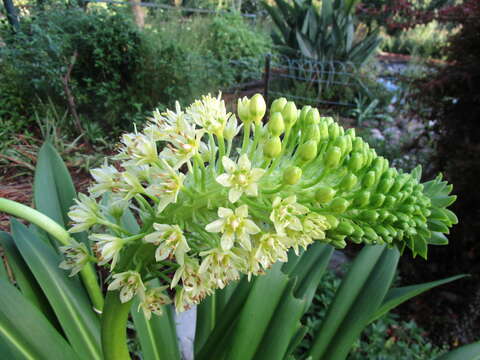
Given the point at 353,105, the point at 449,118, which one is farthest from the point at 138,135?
the point at 353,105

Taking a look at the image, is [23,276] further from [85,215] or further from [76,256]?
[85,215]

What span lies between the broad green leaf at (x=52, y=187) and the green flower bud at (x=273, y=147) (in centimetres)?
148

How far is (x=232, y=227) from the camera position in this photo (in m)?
1.01

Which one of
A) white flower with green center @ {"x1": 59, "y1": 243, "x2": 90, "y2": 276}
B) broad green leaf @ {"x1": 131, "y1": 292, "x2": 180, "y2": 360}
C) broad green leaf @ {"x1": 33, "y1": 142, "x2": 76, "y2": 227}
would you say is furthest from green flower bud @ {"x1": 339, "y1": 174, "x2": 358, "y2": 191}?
broad green leaf @ {"x1": 33, "y1": 142, "x2": 76, "y2": 227}

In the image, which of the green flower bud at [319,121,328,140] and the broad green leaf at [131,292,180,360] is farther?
the broad green leaf at [131,292,180,360]

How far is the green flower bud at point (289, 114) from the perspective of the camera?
3.79 ft

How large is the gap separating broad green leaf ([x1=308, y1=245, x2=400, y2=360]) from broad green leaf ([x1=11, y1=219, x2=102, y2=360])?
1.30 metres

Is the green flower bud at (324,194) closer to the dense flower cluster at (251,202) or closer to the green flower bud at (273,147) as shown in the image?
the dense flower cluster at (251,202)

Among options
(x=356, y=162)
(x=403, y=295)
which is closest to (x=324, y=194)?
(x=356, y=162)

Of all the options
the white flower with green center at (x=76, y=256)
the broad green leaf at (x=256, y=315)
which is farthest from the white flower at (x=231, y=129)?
the broad green leaf at (x=256, y=315)

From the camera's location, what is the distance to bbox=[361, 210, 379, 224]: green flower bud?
107 cm

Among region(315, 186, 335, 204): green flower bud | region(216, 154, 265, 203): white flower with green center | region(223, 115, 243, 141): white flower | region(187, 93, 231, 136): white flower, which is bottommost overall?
region(315, 186, 335, 204): green flower bud

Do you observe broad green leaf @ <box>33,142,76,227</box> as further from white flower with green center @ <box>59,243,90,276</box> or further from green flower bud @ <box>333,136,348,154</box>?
green flower bud @ <box>333,136,348,154</box>

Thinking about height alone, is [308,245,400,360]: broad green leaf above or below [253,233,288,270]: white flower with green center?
below
